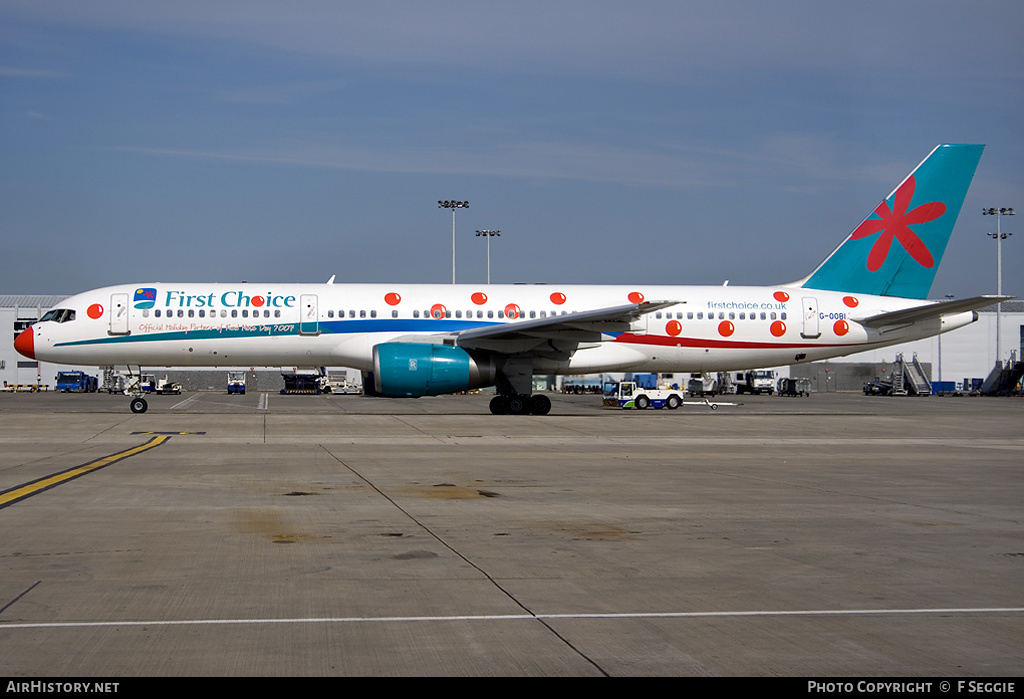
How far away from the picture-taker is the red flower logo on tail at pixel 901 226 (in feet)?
108

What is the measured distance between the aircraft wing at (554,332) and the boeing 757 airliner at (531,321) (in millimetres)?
61

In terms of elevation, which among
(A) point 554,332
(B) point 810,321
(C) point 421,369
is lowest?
(C) point 421,369

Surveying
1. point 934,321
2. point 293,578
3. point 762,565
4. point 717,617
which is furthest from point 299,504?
point 934,321

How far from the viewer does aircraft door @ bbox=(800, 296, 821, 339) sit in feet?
107

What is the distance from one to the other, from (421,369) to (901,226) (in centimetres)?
1781

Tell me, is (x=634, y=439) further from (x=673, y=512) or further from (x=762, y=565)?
(x=762, y=565)

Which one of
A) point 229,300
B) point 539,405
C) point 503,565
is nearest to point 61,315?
point 229,300

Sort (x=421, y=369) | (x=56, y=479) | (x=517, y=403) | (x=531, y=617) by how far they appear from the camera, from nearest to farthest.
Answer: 1. (x=531, y=617)
2. (x=56, y=479)
3. (x=421, y=369)
4. (x=517, y=403)

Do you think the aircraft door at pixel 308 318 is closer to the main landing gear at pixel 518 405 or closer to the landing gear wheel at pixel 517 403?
the main landing gear at pixel 518 405

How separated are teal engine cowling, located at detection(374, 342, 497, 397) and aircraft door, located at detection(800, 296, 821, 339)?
11.8 m

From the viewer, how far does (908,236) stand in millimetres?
33250

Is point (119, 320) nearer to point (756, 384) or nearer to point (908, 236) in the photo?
point (908, 236)

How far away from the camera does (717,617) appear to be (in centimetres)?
623

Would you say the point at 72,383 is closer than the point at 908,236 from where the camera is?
No
